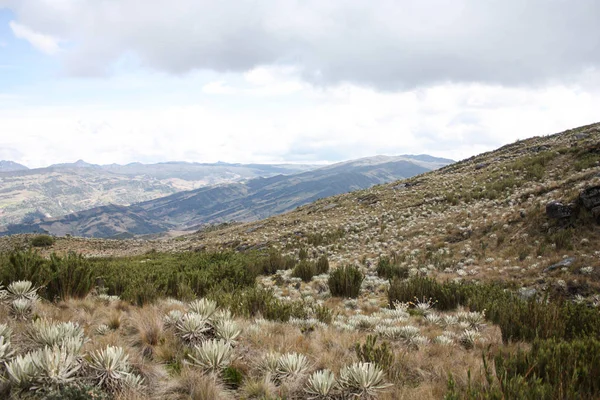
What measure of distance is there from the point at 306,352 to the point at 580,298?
27.7 feet

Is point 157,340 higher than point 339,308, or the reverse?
point 157,340

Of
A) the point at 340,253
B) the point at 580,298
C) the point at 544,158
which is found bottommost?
the point at 340,253

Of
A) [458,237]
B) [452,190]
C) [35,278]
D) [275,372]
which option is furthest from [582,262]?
[452,190]

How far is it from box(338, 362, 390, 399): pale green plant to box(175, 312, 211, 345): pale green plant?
2501mm

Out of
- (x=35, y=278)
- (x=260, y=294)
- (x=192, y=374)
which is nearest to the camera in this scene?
(x=192, y=374)

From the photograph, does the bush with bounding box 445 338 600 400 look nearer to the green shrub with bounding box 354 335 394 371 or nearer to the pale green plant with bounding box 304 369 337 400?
the green shrub with bounding box 354 335 394 371

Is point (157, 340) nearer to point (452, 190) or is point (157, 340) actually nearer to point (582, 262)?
point (582, 262)

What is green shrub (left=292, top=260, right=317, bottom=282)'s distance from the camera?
14.0 meters

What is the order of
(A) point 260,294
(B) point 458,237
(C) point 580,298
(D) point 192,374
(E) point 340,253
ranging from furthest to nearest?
(E) point 340,253, (B) point 458,237, (C) point 580,298, (A) point 260,294, (D) point 192,374

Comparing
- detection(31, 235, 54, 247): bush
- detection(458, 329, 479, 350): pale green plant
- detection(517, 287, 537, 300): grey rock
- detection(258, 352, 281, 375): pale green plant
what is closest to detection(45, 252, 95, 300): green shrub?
detection(258, 352, 281, 375): pale green plant

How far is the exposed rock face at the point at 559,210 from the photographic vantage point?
43.1ft

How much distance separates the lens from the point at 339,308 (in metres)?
8.98

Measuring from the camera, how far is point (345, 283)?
1075 cm

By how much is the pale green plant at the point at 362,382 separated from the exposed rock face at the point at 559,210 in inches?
539
